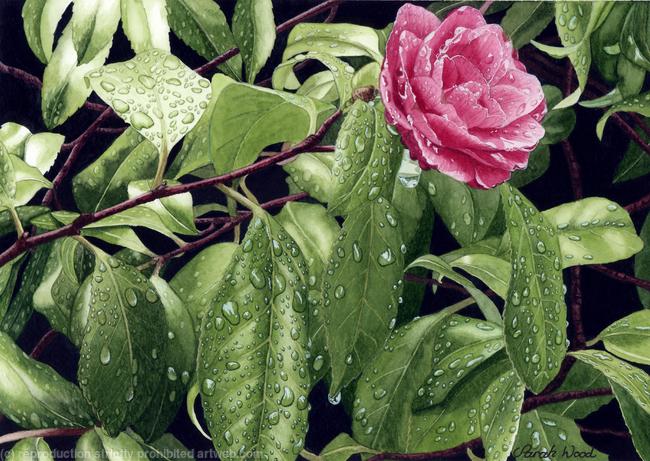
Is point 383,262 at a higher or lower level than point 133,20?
lower

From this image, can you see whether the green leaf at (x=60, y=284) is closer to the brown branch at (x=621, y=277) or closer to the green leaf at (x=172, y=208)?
the green leaf at (x=172, y=208)

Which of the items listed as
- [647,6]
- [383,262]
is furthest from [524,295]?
[647,6]

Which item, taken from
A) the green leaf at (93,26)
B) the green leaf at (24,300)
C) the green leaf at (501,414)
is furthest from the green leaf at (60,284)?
the green leaf at (501,414)

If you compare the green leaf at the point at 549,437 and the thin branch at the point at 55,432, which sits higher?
the thin branch at the point at 55,432

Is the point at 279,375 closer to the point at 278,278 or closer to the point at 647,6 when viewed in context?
the point at 278,278

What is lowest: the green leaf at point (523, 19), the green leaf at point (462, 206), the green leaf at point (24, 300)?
the green leaf at point (24, 300)

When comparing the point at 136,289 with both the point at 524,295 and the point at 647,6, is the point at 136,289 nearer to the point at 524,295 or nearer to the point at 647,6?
the point at 524,295

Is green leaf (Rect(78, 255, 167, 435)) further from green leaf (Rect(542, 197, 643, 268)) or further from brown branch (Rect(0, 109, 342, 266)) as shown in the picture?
green leaf (Rect(542, 197, 643, 268))
